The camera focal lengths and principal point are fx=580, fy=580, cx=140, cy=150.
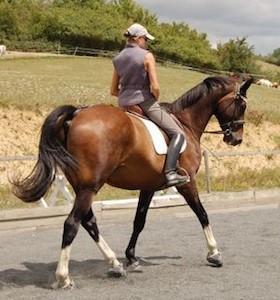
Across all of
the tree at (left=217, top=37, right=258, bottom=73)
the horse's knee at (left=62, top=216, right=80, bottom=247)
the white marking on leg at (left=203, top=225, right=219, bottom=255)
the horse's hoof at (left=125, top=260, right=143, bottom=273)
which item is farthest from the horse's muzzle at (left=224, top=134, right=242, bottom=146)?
the tree at (left=217, top=37, right=258, bottom=73)

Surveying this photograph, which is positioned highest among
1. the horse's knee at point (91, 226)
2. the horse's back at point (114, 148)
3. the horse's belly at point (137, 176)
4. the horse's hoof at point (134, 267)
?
the horse's back at point (114, 148)

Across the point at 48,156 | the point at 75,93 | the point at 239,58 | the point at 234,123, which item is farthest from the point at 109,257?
the point at 239,58

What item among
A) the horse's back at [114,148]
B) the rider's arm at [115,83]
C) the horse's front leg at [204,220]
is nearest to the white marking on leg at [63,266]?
the horse's back at [114,148]

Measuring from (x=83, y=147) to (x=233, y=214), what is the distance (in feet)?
20.8

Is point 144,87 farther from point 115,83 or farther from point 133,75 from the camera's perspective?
point 115,83

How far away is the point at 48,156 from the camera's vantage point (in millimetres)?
6008

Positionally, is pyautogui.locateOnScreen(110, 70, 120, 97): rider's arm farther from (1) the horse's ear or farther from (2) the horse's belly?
(1) the horse's ear

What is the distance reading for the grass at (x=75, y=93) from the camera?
15.1 m

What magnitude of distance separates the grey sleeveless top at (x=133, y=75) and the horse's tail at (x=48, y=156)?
35.2 inches

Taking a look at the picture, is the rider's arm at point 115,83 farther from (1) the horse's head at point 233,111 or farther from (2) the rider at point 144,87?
(1) the horse's head at point 233,111

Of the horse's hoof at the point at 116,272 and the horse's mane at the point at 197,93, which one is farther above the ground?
the horse's mane at the point at 197,93

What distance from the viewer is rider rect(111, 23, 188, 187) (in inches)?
258

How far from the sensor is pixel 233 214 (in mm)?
11602

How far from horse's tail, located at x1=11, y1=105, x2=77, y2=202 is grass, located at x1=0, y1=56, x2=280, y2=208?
5.51 metres
